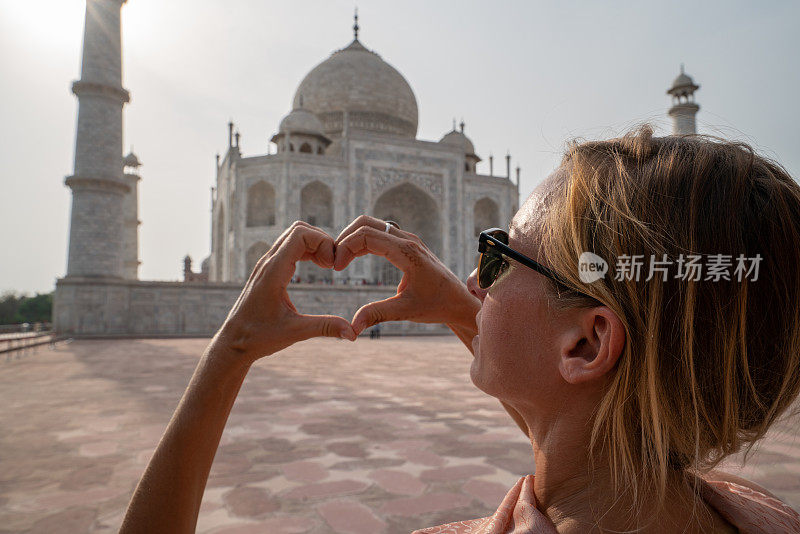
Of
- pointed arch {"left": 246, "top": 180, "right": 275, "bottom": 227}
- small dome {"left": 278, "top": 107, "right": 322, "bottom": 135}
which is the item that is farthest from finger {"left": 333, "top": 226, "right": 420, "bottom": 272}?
small dome {"left": 278, "top": 107, "right": 322, "bottom": 135}

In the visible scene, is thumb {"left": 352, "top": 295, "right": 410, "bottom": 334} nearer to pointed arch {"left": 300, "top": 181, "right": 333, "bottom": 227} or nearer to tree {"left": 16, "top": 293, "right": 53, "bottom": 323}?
pointed arch {"left": 300, "top": 181, "right": 333, "bottom": 227}

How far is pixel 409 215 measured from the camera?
25078 mm

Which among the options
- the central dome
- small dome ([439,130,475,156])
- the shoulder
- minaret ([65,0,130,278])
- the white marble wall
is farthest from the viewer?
small dome ([439,130,475,156])

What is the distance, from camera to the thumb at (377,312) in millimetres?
989

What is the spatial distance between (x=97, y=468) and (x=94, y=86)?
1359 centimetres

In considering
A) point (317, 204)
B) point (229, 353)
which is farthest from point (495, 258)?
point (317, 204)

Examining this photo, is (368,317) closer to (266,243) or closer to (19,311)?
(266,243)

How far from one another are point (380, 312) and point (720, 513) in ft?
2.11

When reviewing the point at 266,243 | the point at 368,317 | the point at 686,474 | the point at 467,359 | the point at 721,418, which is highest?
the point at 266,243

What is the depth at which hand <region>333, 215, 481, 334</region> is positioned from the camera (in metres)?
1.02

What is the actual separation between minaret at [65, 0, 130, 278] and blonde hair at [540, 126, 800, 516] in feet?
49.3

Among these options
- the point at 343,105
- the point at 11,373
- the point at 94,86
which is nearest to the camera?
the point at 11,373

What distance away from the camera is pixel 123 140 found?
1401cm

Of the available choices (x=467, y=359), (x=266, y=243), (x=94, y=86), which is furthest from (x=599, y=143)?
(x=266, y=243)
